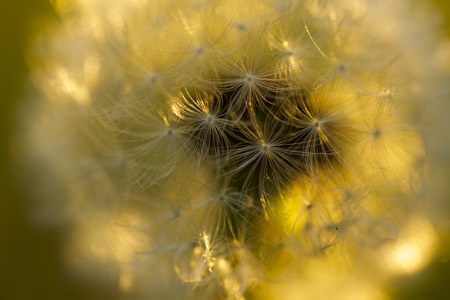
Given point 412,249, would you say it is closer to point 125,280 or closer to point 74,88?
point 125,280

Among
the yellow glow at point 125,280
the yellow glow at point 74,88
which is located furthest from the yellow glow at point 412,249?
the yellow glow at point 74,88

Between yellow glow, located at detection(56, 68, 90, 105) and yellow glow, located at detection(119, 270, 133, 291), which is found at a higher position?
yellow glow, located at detection(56, 68, 90, 105)

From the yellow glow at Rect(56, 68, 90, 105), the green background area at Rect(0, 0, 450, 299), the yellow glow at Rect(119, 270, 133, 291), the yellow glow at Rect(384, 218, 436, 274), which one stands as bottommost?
the yellow glow at Rect(384, 218, 436, 274)

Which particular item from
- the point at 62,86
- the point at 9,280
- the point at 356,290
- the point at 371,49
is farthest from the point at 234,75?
the point at 9,280

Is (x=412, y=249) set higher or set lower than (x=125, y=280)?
lower

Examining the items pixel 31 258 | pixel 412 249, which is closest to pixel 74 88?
pixel 31 258

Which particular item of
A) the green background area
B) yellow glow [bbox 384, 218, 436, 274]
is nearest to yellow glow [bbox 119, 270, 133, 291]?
the green background area

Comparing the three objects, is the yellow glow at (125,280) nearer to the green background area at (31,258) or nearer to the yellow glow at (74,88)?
the green background area at (31,258)

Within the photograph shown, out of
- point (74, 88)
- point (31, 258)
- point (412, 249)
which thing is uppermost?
point (74, 88)

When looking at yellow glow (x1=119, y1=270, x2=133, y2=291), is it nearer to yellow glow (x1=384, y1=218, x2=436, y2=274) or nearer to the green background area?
the green background area

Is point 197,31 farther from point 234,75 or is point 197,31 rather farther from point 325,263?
point 325,263
